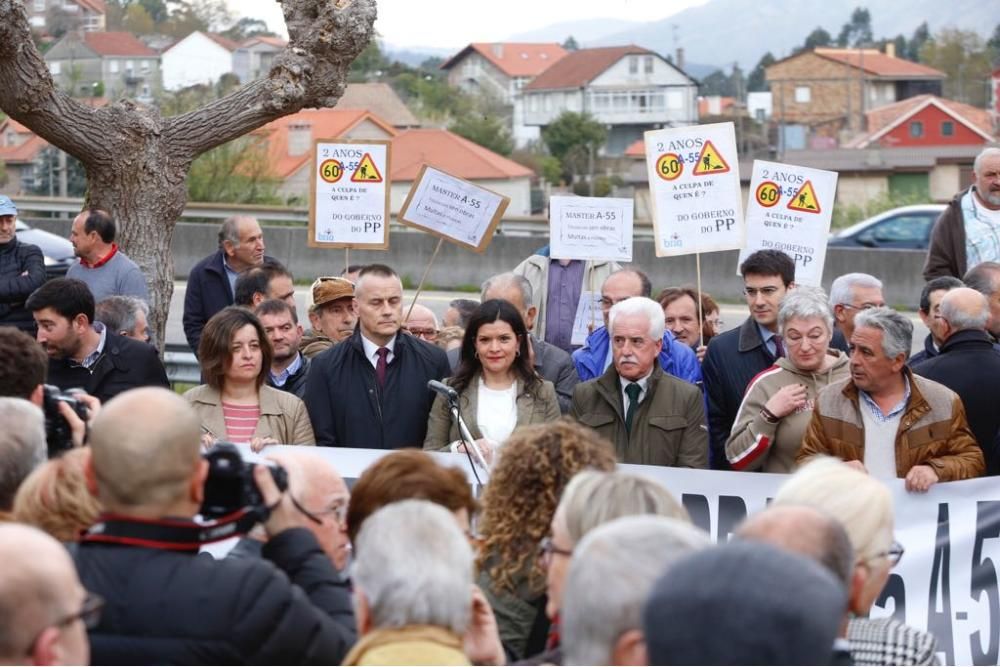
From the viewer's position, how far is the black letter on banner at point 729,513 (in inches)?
277

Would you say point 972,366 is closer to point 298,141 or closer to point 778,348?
point 778,348

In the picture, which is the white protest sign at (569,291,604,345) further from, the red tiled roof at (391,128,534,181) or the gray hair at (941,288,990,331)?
the red tiled roof at (391,128,534,181)

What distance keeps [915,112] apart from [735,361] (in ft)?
351

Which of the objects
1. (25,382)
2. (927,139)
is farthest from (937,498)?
(927,139)

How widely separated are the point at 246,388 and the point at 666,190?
3428mm

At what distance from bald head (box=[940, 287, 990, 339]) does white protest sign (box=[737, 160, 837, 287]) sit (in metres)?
2.33

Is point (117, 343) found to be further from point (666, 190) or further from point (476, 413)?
point (666, 190)

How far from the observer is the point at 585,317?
33.6ft

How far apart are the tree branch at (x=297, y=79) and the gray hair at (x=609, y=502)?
7273 millimetres

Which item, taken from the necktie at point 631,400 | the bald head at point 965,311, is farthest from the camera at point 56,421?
the bald head at point 965,311

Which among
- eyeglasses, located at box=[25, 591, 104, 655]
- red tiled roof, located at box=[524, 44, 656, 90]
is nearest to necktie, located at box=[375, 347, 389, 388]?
eyeglasses, located at box=[25, 591, 104, 655]

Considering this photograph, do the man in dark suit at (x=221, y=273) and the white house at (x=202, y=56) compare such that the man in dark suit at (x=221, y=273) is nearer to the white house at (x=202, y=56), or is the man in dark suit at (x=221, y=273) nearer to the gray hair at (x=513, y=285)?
the gray hair at (x=513, y=285)

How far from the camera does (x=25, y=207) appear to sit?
28.6 metres

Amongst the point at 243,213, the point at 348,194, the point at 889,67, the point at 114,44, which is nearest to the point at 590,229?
the point at 348,194
